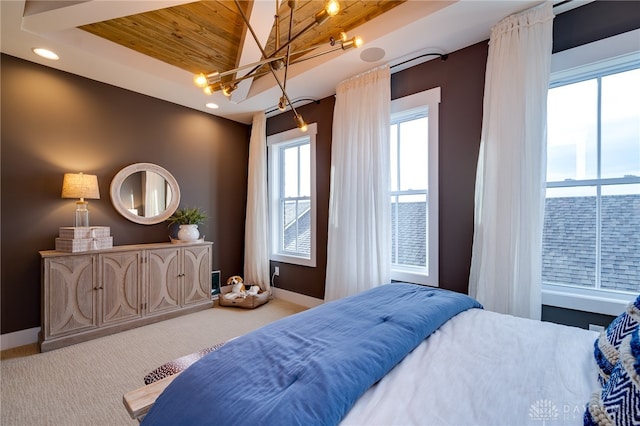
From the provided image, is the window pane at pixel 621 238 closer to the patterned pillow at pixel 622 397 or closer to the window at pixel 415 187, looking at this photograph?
the window at pixel 415 187

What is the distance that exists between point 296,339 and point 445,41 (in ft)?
8.90

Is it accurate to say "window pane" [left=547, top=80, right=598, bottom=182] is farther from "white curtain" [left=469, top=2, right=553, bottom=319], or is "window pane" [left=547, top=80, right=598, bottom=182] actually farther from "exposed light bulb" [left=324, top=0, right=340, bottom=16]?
"exposed light bulb" [left=324, top=0, right=340, bottom=16]

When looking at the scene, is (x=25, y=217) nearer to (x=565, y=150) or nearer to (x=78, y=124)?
(x=78, y=124)

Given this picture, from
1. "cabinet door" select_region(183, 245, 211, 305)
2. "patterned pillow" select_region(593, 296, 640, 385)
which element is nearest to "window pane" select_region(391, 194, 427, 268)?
"patterned pillow" select_region(593, 296, 640, 385)

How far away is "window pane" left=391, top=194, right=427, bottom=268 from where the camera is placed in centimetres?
290

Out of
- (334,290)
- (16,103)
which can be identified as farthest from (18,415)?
(16,103)

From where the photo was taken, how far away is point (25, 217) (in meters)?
2.83

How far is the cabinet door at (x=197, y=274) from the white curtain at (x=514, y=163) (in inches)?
122

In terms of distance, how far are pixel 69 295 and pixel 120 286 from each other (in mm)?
405

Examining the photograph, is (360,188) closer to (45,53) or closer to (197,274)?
(197,274)

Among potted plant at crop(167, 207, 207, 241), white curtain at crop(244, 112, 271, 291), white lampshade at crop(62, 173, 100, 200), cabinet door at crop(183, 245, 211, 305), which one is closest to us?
white lampshade at crop(62, 173, 100, 200)

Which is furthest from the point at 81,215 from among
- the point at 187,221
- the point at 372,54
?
the point at 372,54

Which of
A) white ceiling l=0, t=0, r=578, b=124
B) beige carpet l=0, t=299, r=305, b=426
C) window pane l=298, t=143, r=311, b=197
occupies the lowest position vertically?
beige carpet l=0, t=299, r=305, b=426

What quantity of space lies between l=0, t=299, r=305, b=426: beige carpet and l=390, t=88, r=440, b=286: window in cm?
180
